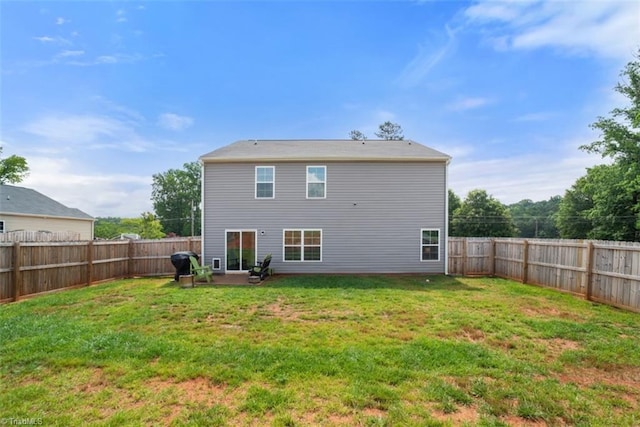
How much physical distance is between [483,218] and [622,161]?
16.8 metres

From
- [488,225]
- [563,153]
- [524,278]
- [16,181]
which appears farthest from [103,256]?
[488,225]

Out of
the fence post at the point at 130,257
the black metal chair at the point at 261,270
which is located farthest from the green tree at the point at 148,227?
the black metal chair at the point at 261,270

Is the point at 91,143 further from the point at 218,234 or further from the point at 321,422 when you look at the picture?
the point at 321,422

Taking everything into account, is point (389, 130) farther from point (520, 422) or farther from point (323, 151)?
point (520, 422)

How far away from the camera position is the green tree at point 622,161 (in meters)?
16.9

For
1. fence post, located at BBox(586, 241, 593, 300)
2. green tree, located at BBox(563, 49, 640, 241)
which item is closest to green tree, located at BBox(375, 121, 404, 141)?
green tree, located at BBox(563, 49, 640, 241)

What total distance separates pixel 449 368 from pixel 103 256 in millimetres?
11894

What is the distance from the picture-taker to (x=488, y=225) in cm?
3375

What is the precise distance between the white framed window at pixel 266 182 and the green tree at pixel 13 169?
2524 cm

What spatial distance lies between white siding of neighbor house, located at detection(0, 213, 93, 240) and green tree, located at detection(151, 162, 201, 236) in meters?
23.1

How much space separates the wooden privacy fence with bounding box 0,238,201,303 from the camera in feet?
24.5

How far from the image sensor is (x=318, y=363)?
12.4 feet

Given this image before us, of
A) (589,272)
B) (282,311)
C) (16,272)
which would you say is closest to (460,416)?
(282,311)

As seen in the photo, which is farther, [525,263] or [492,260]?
[492,260]
